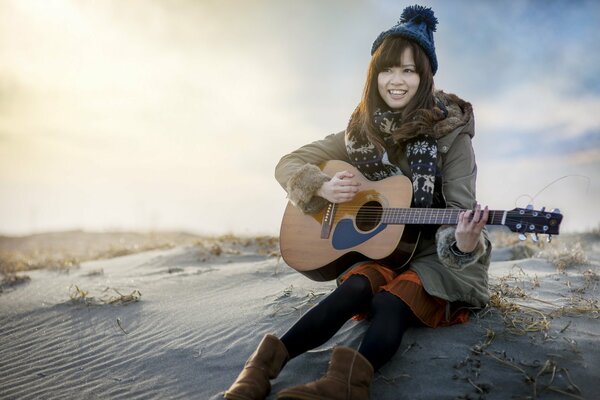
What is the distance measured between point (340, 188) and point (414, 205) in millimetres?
555

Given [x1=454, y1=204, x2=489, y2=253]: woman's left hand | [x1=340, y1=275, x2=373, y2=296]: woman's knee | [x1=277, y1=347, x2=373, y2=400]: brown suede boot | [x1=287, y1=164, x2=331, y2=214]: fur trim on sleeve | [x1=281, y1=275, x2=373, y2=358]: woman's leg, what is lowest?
[x1=277, y1=347, x2=373, y2=400]: brown suede boot

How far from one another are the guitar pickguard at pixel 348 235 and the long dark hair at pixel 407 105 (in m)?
0.64

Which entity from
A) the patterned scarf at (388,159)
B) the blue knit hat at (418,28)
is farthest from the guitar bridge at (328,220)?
the blue knit hat at (418,28)

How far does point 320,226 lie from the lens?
3871 millimetres

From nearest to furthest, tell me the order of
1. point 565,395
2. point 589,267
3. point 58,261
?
point 565,395 → point 589,267 → point 58,261

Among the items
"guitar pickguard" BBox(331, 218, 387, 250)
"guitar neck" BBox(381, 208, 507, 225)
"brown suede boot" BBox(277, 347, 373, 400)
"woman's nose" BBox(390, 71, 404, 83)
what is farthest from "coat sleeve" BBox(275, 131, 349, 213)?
"brown suede boot" BBox(277, 347, 373, 400)

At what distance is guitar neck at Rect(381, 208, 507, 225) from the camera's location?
306 centimetres

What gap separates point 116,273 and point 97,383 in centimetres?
353

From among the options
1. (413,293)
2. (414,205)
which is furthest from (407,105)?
(413,293)

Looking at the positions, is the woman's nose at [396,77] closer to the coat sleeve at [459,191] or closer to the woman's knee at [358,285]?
the coat sleeve at [459,191]

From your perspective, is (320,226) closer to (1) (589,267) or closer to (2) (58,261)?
(1) (589,267)

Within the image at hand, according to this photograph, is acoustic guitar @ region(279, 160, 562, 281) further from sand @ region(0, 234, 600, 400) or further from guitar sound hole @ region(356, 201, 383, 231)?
sand @ region(0, 234, 600, 400)

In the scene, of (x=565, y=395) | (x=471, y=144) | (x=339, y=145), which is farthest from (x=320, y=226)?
(x=565, y=395)

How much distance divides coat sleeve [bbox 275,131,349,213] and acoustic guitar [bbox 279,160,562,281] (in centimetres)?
11
